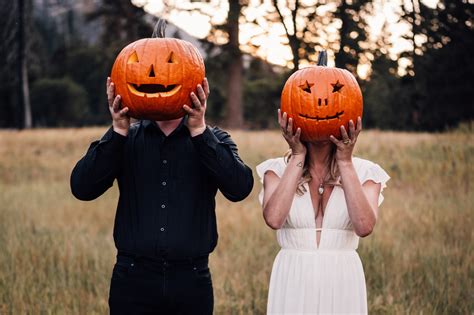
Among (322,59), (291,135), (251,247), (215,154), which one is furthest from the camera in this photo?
Result: (251,247)

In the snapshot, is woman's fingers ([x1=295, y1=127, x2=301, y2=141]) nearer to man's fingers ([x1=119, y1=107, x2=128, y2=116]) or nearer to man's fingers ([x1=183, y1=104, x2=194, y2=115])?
man's fingers ([x1=183, y1=104, x2=194, y2=115])

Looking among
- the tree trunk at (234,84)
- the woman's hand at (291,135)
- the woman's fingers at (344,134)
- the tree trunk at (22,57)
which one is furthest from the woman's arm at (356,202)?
the tree trunk at (22,57)

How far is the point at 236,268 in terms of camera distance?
645 cm

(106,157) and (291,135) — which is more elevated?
(291,135)

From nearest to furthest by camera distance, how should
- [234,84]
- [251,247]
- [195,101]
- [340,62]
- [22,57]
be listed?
[195,101]
[251,247]
[340,62]
[234,84]
[22,57]

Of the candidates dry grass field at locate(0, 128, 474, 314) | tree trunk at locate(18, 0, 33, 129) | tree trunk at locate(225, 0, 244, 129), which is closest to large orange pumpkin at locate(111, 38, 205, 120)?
dry grass field at locate(0, 128, 474, 314)

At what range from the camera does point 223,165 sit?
3119 mm

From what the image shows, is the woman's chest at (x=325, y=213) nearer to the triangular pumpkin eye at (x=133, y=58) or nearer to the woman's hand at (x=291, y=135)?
the woman's hand at (x=291, y=135)

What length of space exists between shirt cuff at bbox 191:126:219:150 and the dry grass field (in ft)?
8.08

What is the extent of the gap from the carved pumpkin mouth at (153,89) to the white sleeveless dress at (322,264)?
0.88 meters

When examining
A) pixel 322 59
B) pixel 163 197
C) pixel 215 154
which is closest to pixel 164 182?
pixel 163 197

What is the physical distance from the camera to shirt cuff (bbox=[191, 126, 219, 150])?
10.1ft

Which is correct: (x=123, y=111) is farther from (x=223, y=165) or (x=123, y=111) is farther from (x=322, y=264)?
(x=322, y=264)

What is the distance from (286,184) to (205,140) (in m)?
0.48
